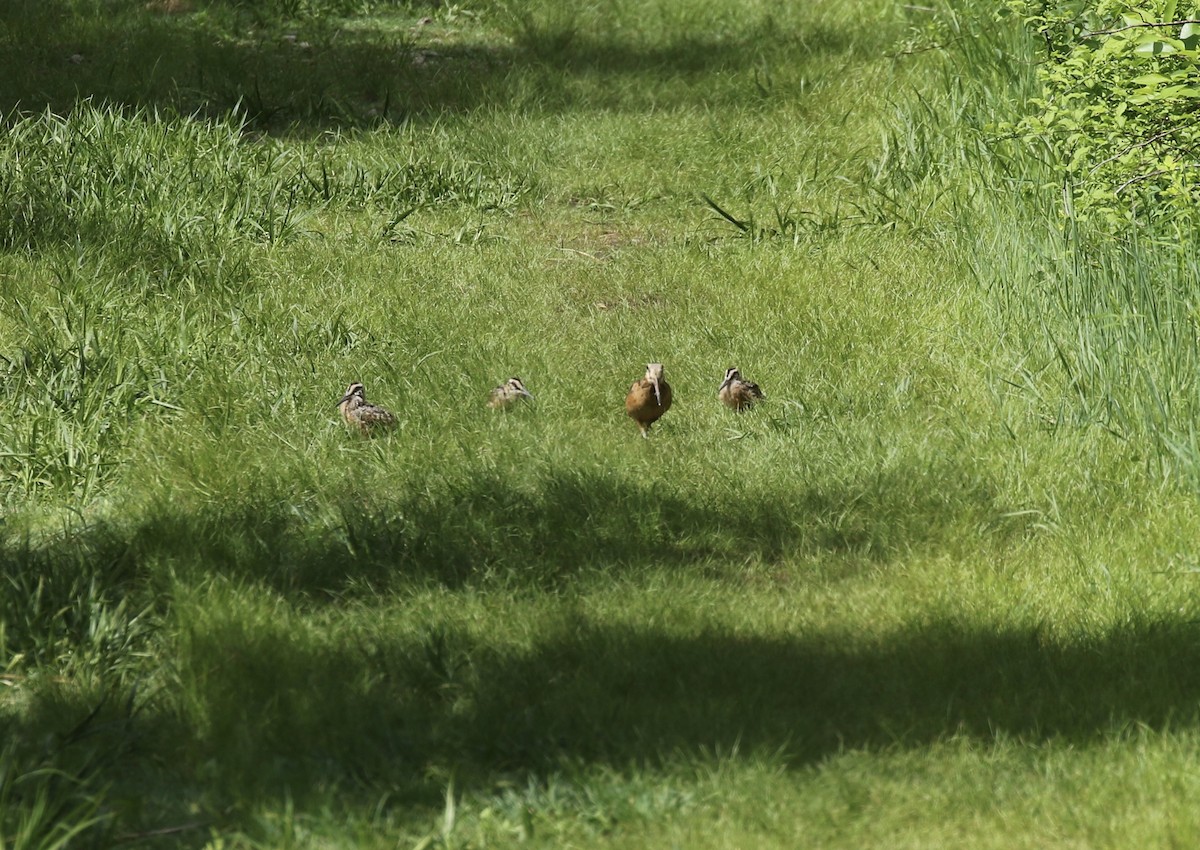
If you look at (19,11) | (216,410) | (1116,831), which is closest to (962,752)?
(1116,831)

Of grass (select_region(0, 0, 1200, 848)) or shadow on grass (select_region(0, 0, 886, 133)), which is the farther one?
shadow on grass (select_region(0, 0, 886, 133))

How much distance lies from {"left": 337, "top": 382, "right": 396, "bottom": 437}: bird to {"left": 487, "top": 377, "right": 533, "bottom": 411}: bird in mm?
452

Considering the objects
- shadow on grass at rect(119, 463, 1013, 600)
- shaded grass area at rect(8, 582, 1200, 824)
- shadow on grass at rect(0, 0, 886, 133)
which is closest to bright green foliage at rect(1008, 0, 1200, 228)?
shadow on grass at rect(119, 463, 1013, 600)

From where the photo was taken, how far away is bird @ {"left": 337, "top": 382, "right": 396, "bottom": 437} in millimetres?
6199

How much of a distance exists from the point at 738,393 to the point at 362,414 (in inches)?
64.6

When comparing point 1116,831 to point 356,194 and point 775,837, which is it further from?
point 356,194

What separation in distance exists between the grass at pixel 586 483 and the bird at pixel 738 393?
0.31 feet

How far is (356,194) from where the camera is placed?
9.66 meters

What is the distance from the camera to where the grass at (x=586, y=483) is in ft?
13.4

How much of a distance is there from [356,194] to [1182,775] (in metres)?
6.91

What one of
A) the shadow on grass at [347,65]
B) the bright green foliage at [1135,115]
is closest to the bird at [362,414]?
the bright green foliage at [1135,115]

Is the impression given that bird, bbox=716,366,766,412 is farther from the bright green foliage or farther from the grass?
the bright green foliage

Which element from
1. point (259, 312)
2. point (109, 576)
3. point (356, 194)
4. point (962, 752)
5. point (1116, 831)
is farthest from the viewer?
point (356, 194)

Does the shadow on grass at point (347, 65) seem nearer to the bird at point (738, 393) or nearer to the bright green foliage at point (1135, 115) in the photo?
the bright green foliage at point (1135, 115)
